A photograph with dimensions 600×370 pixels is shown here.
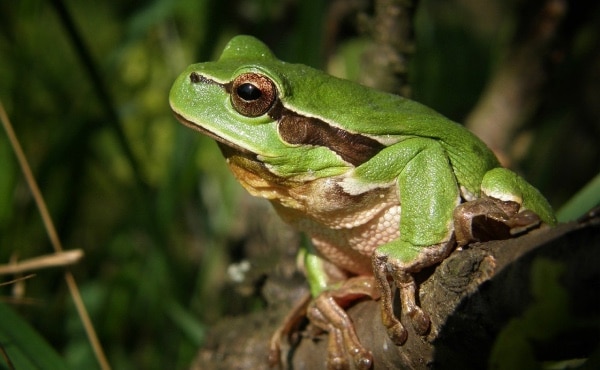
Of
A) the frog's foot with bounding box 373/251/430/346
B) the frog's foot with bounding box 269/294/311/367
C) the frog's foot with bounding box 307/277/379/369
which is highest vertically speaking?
the frog's foot with bounding box 373/251/430/346

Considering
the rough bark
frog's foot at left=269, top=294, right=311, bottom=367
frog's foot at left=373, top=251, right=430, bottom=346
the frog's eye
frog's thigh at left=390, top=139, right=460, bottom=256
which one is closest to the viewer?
the rough bark

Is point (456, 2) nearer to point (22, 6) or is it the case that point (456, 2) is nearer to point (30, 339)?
point (22, 6)

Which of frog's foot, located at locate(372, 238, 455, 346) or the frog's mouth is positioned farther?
the frog's mouth

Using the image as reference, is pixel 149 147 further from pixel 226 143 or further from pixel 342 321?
pixel 342 321

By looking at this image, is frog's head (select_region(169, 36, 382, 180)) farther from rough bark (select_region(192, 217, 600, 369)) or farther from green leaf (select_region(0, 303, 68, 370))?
green leaf (select_region(0, 303, 68, 370))

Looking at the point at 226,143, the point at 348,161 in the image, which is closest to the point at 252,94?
the point at 226,143

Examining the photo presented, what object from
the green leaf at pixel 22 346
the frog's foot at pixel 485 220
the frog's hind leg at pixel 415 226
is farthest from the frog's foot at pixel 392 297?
the green leaf at pixel 22 346

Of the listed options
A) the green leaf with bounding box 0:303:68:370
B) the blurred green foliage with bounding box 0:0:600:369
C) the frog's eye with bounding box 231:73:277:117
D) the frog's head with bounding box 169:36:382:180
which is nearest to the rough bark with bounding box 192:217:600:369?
the frog's head with bounding box 169:36:382:180
